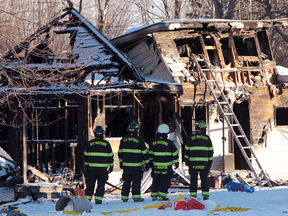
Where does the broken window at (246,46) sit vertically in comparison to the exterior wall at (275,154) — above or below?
above

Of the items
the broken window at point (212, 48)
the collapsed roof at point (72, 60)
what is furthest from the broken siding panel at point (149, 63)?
the broken window at point (212, 48)

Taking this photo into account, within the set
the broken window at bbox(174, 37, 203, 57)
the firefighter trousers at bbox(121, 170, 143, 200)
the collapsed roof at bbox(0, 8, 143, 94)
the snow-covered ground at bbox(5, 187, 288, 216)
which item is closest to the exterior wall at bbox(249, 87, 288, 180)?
the broken window at bbox(174, 37, 203, 57)

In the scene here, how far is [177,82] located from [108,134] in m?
3.63

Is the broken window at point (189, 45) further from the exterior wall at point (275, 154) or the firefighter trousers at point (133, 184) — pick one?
the firefighter trousers at point (133, 184)

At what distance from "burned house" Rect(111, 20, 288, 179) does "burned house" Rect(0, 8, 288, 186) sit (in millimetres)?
39

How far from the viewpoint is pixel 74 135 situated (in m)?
11.7

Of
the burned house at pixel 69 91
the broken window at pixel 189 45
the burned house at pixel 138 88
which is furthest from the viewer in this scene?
the broken window at pixel 189 45

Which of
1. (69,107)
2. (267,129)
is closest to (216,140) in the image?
(267,129)

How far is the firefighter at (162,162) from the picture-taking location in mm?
8387

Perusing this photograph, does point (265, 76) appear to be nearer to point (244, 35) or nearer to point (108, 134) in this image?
point (244, 35)

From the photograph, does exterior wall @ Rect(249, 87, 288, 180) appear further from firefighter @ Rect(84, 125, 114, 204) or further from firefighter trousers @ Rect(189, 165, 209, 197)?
firefighter @ Rect(84, 125, 114, 204)

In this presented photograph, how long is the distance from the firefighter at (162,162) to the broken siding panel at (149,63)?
14.0ft

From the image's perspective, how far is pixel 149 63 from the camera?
1362cm

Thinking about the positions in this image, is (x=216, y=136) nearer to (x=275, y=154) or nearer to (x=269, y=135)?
(x=269, y=135)
